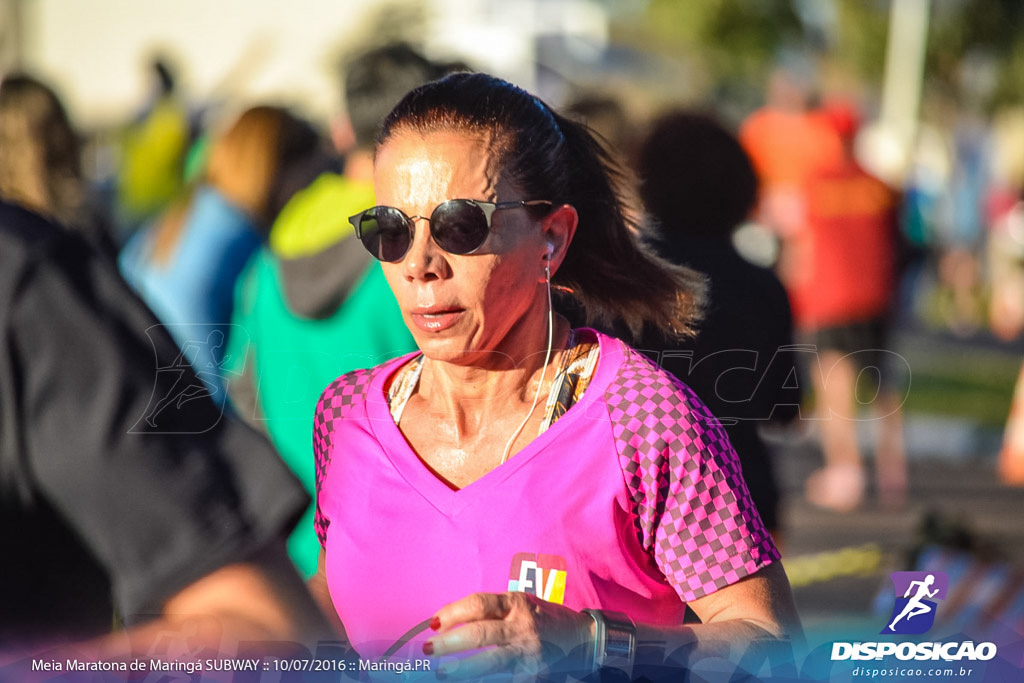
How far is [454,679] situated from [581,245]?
2.16ft

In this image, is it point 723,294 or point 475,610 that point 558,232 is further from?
point 475,610

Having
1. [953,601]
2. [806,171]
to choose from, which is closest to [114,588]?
[953,601]

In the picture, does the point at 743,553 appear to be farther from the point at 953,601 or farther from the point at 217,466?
the point at 217,466

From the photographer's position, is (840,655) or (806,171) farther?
(806,171)

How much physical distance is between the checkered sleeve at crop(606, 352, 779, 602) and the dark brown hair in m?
0.22

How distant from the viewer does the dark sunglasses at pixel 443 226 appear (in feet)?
5.42

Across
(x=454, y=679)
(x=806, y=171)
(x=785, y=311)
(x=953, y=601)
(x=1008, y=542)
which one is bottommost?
(x=1008, y=542)

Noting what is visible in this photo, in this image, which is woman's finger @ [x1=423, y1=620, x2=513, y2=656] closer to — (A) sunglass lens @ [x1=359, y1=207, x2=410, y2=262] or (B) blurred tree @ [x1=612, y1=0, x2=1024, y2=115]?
(A) sunglass lens @ [x1=359, y1=207, x2=410, y2=262]

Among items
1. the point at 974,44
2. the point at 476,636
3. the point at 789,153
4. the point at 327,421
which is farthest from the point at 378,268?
the point at 974,44

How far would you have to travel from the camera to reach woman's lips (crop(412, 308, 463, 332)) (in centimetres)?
171

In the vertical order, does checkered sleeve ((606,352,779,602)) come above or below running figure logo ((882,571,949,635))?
above

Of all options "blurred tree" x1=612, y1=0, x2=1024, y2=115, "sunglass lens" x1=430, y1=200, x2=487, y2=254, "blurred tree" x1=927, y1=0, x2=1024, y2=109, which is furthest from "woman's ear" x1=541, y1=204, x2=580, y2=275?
"blurred tree" x1=612, y1=0, x2=1024, y2=115

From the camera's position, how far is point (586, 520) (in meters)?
1.67

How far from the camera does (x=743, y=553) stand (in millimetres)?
1665
